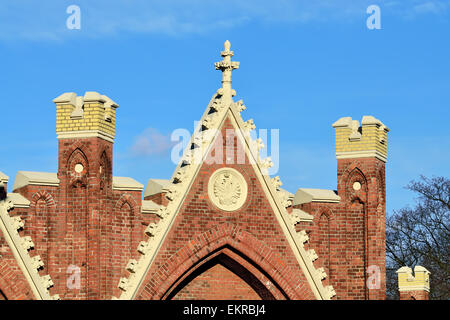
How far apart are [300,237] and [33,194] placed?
6.22m

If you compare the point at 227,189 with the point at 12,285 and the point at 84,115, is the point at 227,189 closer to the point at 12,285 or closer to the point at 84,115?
the point at 84,115

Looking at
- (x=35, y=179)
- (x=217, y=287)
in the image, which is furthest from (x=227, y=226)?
(x=35, y=179)

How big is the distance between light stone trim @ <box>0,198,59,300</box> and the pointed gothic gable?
100.0 inches

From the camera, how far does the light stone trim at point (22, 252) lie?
22953 millimetres

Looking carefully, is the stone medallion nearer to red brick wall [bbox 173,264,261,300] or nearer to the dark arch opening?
the dark arch opening

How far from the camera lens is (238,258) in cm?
2602

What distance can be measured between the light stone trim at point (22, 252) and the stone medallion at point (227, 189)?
14.5ft

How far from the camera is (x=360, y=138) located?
27734 mm

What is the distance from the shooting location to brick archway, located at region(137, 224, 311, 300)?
24797mm

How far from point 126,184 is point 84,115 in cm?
170
